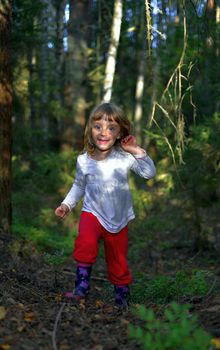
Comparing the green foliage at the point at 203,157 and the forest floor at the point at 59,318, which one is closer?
the forest floor at the point at 59,318

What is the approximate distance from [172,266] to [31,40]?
5.43 metres

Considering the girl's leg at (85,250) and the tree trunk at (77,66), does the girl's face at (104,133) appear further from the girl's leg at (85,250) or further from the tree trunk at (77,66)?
the tree trunk at (77,66)

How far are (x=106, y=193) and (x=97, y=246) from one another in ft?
1.74

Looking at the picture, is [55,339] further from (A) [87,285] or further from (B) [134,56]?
(B) [134,56]

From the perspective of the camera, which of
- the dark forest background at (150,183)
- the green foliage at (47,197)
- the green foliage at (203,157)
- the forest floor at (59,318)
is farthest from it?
the green foliage at (47,197)

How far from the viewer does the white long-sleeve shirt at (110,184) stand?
4711 mm

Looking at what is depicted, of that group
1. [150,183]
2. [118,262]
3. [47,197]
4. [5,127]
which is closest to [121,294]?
[118,262]

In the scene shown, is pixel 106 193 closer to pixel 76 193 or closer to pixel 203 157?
pixel 76 193

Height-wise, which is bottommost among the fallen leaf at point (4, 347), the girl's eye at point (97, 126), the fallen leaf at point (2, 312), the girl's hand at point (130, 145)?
the fallen leaf at point (2, 312)

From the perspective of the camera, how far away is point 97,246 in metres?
4.71

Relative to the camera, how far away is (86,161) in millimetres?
4836

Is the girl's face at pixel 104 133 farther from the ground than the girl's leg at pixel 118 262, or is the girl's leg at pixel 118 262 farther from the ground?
the girl's face at pixel 104 133

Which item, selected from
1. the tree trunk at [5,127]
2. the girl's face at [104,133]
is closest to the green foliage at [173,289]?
the girl's face at [104,133]

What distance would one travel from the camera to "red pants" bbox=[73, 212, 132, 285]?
4664mm
